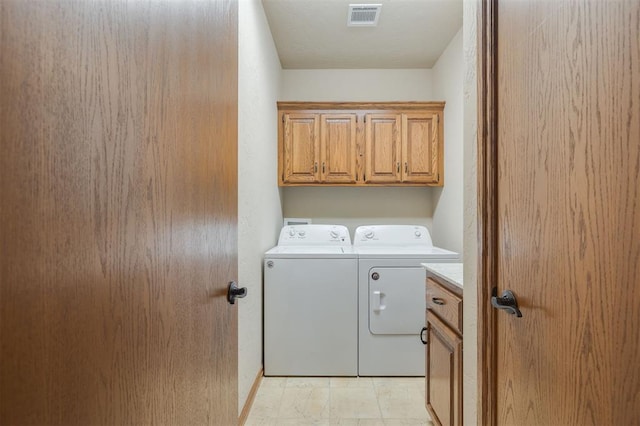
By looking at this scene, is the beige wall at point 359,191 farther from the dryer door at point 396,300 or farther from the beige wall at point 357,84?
the dryer door at point 396,300

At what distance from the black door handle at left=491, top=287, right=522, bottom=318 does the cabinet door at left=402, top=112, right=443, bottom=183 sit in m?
2.37

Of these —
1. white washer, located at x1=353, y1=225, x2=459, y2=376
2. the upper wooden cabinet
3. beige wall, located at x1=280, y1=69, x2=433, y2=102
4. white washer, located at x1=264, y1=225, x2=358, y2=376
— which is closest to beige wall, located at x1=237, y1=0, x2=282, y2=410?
white washer, located at x1=264, y1=225, x2=358, y2=376

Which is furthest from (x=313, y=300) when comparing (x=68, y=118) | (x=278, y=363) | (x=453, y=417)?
(x=68, y=118)

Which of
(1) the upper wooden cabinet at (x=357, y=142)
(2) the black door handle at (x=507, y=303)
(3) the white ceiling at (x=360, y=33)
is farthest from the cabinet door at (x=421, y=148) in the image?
(2) the black door handle at (x=507, y=303)

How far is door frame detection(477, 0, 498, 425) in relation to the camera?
1.07 metres

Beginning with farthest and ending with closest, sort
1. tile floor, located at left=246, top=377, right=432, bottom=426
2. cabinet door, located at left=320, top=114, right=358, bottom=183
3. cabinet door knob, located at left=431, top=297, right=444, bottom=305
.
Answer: cabinet door, located at left=320, top=114, right=358, bottom=183 < tile floor, located at left=246, top=377, right=432, bottom=426 < cabinet door knob, located at left=431, top=297, right=444, bottom=305

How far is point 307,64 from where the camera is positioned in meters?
3.52

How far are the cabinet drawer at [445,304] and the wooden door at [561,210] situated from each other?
0.32 m

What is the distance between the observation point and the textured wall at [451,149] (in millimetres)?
2865

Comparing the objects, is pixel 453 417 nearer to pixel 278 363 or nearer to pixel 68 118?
pixel 278 363

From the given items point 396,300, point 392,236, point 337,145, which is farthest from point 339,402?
point 337,145

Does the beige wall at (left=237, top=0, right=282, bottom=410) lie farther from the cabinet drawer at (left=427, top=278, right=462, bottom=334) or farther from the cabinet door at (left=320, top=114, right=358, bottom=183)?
the cabinet drawer at (left=427, top=278, right=462, bottom=334)

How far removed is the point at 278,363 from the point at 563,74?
2404mm

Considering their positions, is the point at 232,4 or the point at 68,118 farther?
the point at 232,4
